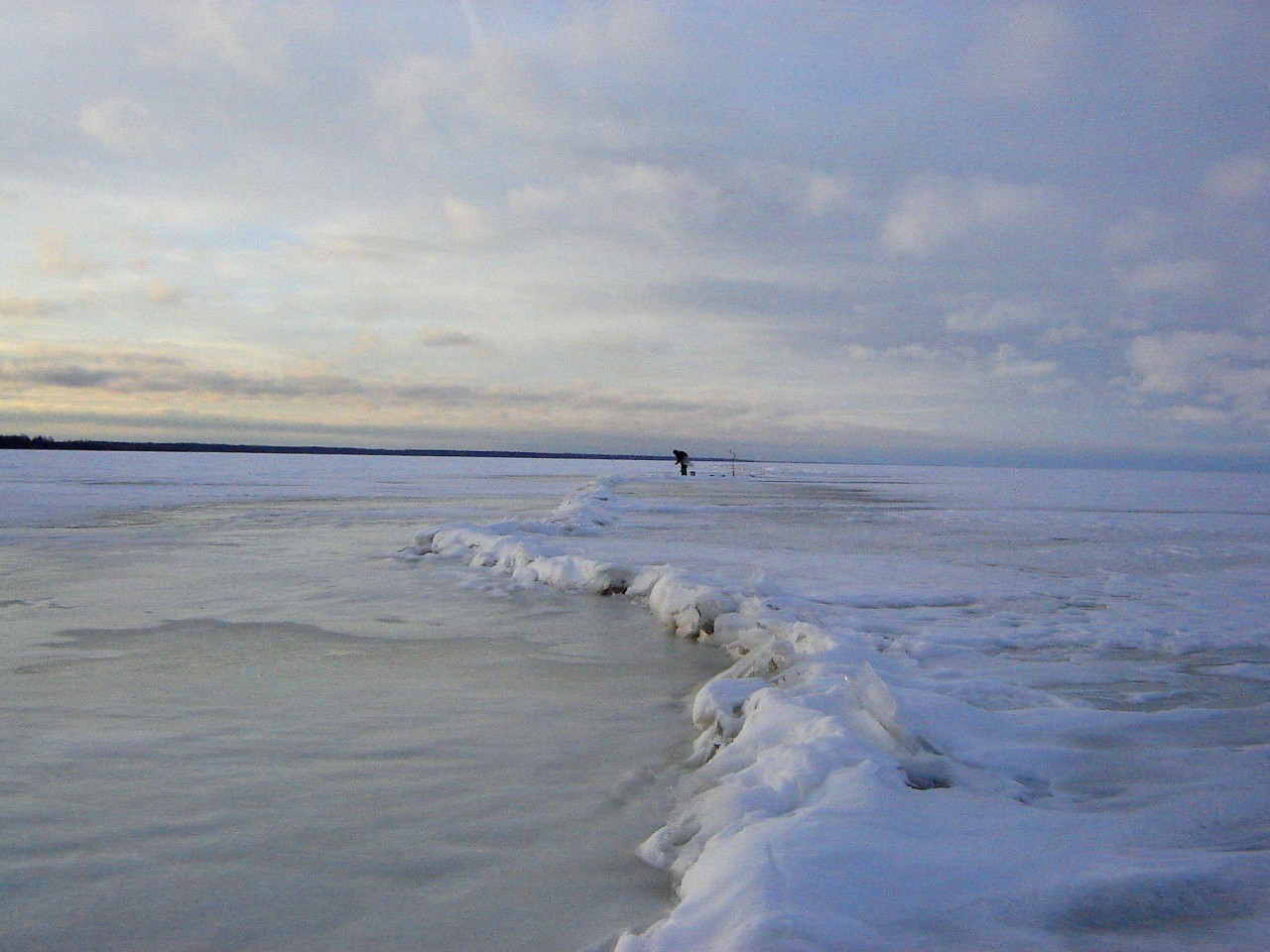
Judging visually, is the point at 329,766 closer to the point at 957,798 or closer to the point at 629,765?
the point at 629,765

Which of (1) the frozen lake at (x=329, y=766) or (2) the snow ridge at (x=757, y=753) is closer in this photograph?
(2) the snow ridge at (x=757, y=753)

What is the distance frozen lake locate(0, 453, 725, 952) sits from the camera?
2.13m

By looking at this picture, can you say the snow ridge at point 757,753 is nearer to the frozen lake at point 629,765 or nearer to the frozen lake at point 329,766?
the frozen lake at point 629,765

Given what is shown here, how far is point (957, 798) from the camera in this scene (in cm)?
286

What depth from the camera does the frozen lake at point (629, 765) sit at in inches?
81.9

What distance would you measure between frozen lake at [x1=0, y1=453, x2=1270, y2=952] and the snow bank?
1 cm

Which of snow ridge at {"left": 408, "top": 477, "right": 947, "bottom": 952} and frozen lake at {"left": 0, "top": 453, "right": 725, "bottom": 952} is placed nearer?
snow ridge at {"left": 408, "top": 477, "right": 947, "bottom": 952}

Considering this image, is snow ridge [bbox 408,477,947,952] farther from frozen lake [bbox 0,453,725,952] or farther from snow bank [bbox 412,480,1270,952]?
frozen lake [bbox 0,453,725,952]

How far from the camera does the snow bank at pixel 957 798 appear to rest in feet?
6.56

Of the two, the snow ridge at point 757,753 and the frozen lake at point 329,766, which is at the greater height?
the snow ridge at point 757,753

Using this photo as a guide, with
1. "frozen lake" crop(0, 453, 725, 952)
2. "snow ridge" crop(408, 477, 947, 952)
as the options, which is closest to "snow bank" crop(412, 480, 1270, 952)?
"snow ridge" crop(408, 477, 947, 952)

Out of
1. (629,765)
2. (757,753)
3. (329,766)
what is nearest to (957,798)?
(757,753)

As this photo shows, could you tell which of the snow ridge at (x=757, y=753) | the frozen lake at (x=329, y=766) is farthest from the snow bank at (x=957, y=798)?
the frozen lake at (x=329, y=766)

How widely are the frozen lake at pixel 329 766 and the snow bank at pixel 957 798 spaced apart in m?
0.31
